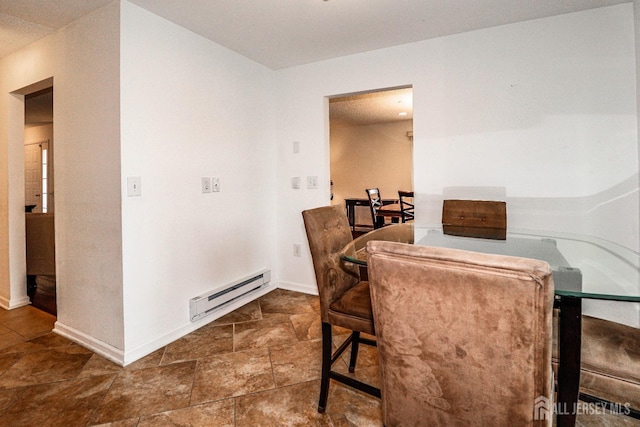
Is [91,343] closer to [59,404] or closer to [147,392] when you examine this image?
[59,404]

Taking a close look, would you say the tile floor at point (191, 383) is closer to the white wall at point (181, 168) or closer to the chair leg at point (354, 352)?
the chair leg at point (354, 352)

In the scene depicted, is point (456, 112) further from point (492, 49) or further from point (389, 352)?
point (389, 352)

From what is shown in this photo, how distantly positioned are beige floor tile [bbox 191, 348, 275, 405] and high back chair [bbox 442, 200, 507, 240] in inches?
59.0

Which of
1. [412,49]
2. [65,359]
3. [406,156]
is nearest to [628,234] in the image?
[412,49]

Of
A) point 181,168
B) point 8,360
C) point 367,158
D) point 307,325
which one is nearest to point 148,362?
point 8,360

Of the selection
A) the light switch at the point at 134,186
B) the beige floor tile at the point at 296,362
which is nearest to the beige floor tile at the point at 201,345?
the beige floor tile at the point at 296,362

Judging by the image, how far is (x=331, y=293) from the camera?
1549 mm

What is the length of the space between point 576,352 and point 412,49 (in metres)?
2.51

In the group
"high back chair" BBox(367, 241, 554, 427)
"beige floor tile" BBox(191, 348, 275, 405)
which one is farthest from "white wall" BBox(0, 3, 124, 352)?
"high back chair" BBox(367, 241, 554, 427)

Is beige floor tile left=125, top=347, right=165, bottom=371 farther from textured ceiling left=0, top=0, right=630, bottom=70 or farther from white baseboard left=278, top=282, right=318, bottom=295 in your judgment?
textured ceiling left=0, top=0, right=630, bottom=70

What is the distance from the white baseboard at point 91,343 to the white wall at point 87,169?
0.04 feet

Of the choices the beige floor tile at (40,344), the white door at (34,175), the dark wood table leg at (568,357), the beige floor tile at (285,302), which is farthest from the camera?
the white door at (34,175)

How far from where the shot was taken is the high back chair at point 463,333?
71 centimetres

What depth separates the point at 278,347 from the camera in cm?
215
